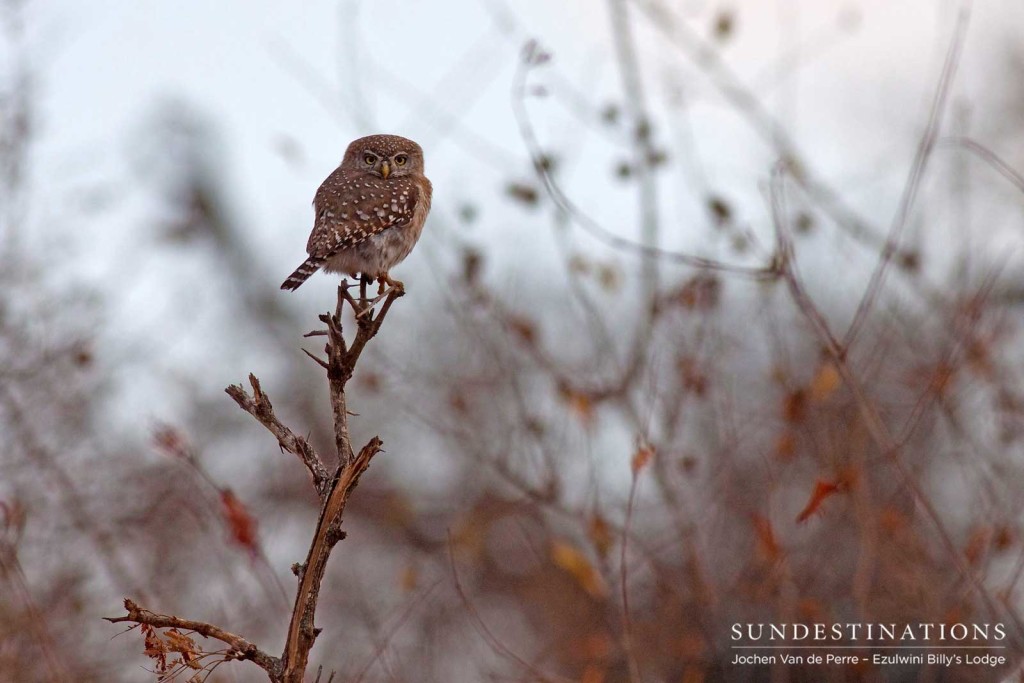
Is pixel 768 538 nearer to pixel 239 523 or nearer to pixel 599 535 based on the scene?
pixel 599 535

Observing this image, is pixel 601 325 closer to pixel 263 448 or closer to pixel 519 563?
pixel 519 563

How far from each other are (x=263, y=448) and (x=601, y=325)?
594 cm

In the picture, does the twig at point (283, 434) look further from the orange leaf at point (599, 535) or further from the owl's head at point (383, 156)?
the owl's head at point (383, 156)

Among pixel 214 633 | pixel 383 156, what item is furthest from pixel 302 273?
pixel 214 633

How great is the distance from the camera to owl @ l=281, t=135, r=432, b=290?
457 cm

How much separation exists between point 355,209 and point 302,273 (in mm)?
663

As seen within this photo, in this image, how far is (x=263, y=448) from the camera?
424 inches

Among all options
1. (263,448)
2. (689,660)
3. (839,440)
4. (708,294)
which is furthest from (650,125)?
(263,448)

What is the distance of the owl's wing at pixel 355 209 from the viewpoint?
180 inches

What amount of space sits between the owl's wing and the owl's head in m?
0.17

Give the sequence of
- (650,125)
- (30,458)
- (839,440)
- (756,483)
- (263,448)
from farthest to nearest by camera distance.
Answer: (263,448) < (756,483) < (839,440) < (650,125) < (30,458)

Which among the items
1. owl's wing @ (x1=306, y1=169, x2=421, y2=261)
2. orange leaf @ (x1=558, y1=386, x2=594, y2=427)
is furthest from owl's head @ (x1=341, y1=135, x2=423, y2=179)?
orange leaf @ (x1=558, y1=386, x2=594, y2=427)

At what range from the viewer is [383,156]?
223 inches

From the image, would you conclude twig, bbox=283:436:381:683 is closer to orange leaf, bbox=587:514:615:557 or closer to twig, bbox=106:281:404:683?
twig, bbox=106:281:404:683
